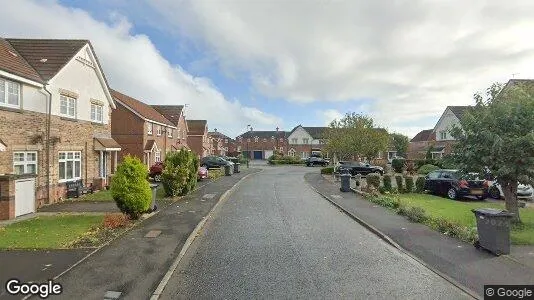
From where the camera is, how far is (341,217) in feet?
44.8

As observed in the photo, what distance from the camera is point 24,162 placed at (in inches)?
603

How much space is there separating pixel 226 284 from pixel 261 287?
658 millimetres

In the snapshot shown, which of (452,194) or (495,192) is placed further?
(495,192)

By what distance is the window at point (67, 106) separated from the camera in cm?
1837

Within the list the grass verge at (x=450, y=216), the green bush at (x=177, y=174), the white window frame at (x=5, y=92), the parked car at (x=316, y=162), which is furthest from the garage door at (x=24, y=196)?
the parked car at (x=316, y=162)

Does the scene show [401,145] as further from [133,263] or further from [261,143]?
[133,263]

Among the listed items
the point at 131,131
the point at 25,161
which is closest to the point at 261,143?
the point at 131,131

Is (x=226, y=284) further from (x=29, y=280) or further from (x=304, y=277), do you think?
(x=29, y=280)

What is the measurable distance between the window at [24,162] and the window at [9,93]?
2.11 meters

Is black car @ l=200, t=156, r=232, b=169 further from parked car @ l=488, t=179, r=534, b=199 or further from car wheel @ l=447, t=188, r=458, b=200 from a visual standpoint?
parked car @ l=488, t=179, r=534, b=199

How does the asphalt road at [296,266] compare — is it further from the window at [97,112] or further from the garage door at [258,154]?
the garage door at [258,154]

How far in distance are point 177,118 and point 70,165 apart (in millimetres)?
29435

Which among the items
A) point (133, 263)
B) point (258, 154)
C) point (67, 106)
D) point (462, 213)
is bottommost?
point (462, 213)

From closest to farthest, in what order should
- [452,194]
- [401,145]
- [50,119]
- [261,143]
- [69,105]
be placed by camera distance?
[50,119]
[69,105]
[452,194]
[401,145]
[261,143]
